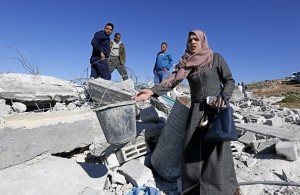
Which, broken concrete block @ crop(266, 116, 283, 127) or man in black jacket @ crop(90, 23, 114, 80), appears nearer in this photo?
broken concrete block @ crop(266, 116, 283, 127)

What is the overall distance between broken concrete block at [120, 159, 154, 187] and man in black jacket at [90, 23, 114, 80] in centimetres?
310

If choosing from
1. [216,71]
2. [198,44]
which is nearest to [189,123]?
[216,71]

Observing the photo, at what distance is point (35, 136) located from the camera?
12.1ft

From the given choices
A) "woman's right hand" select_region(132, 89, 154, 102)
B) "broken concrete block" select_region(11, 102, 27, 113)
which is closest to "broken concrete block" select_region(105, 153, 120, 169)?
"woman's right hand" select_region(132, 89, 154, 102)

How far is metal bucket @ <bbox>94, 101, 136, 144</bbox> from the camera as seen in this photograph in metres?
3.04

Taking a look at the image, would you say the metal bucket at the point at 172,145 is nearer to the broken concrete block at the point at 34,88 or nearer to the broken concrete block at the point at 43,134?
the broken concrete block at the point at 43,134

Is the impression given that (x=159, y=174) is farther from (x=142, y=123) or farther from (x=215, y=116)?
(x=215, y=116)

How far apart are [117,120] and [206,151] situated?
92 centimetres

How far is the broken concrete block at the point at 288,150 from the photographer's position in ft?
12.5

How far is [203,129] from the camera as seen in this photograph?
3033mm

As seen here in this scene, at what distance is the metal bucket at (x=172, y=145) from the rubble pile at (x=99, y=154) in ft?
0.04

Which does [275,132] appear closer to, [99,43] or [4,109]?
[99,43]

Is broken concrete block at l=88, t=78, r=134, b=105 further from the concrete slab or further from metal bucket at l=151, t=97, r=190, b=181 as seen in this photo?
the concrete slab

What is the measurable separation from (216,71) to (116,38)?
5.05 metres
